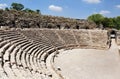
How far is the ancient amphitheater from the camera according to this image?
1487 cm

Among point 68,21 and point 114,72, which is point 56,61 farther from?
point 68,21

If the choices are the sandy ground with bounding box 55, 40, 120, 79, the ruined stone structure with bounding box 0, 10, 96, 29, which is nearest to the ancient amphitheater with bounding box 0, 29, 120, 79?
the sandy ground with bounding box 55, 40, 120, 79

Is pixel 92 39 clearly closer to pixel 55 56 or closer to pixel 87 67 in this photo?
pixel 55 56

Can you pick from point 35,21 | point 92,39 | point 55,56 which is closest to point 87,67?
point 55,56

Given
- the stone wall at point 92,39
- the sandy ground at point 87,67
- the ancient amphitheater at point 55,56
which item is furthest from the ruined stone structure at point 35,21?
the sandy ground at point 87,67

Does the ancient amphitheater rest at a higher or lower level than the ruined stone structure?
lower

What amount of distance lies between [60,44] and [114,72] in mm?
12619

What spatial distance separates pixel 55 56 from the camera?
25.2 metres

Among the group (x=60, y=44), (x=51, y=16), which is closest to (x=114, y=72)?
(x=60, y=44)

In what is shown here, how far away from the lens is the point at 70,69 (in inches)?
789

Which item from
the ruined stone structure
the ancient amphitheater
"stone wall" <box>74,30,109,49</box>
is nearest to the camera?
the ancient amphitheater

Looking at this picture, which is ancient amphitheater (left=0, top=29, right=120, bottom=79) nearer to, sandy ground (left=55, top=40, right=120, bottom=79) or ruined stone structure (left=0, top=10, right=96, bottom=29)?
sandy ground (left=55, top=40, right=120, bottom=79)

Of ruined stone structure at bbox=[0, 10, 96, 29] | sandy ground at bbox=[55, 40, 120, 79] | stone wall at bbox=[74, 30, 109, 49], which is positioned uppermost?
ruined stone structure at bbox=[0, 10, 96, 29]

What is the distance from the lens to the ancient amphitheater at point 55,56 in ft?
48.8
